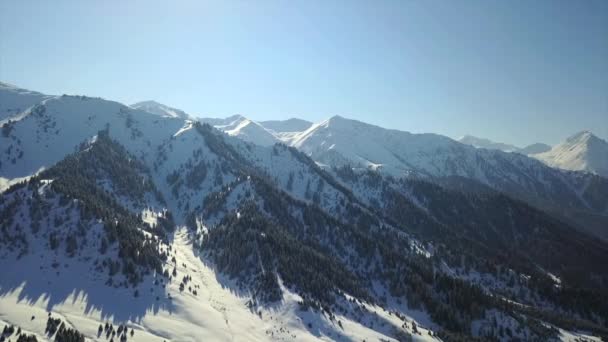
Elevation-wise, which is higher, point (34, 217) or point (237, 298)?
point (34, 217)

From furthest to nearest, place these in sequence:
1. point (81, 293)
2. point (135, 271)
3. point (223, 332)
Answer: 1. point (135, 271)
2. point (81, 293)
3. point (223, 332)

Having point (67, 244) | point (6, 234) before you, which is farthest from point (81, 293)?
point (6, 234)

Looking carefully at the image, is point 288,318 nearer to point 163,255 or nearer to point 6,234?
point 163,255

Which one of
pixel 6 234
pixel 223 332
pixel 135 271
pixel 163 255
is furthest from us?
pixel 163 255

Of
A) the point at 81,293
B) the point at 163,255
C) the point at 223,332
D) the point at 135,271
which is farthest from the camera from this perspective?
the point at 163,255

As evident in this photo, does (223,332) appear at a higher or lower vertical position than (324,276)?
lower

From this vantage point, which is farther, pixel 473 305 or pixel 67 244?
pixel 473 305

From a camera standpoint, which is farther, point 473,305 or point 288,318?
point 473,305

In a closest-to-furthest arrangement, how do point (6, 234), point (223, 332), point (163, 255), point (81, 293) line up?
point (223, 332) → point (81, 293) → point (6, 234) → point (163, 255)

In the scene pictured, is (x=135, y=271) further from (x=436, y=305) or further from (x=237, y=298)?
(x=436, y=305)
